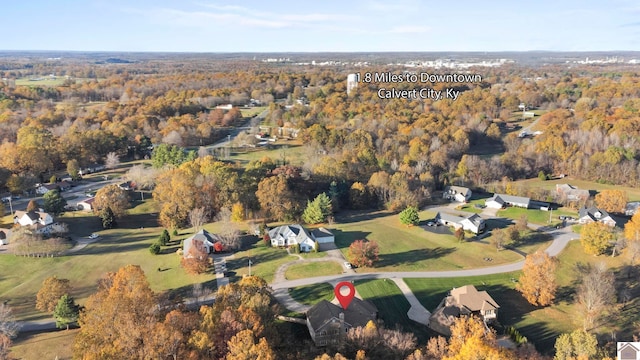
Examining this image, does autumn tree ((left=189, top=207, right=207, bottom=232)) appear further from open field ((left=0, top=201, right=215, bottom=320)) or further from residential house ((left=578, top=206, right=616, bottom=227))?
residential house ((left=578, top=206, right=616, bottom=227))

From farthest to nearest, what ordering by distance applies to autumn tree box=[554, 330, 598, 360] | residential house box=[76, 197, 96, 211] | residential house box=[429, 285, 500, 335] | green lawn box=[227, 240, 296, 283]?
residential house box=[76, 197, 96, 211], green lawn box=[227, 240, 296, 283], residential house box=[429, 285, 500, 335], autumn tree box=[554, 330, 598, 360]

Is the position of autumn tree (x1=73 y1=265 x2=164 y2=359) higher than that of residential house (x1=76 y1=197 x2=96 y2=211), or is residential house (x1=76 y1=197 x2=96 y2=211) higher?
autumn tree (x1=73 y1=265 x2=164 y2=359)

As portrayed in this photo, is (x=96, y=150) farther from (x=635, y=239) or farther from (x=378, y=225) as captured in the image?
(x=635, y=239)

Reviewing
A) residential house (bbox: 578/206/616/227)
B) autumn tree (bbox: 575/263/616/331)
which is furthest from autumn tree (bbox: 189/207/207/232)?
residential house (bbox: 578/206/616/227)

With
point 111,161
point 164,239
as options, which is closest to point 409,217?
point 164,239

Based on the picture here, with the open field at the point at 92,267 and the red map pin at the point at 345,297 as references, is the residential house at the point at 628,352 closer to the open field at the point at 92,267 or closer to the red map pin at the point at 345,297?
the red map pin at the point at 345,297

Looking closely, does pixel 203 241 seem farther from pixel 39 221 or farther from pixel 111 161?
pixel 111 161
